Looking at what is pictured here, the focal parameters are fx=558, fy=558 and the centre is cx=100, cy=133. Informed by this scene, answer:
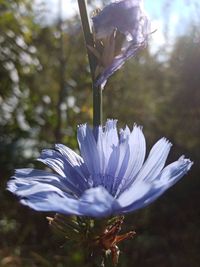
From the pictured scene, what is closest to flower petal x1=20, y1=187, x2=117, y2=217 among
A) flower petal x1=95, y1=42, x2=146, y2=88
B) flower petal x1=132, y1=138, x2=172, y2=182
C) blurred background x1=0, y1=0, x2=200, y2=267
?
flower petal x1=132, y1=138, x2=172, y2=182

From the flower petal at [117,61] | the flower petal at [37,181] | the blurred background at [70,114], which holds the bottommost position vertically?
the flower petal at [37,181]

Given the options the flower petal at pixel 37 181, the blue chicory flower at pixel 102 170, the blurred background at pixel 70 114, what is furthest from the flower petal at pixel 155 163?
the blurred background at pixel 70 114

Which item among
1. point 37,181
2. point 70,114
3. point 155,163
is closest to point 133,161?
point 155,163

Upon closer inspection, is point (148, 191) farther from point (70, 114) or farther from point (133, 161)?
point (70, 114)

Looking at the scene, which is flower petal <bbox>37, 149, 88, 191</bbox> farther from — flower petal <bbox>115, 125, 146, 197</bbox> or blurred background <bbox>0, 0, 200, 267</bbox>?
blurred background <bbox>0, 0, 200, 267</bbox>

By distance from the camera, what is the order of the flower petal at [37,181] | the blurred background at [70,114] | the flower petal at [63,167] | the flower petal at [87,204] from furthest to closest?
the blurred background at [70,114], the flower petal at [63,167], the flower petal at [37,181], the flower petal at [87,204]

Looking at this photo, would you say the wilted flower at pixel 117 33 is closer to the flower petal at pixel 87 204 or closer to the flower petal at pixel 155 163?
the flower petal at pixel 155 163
